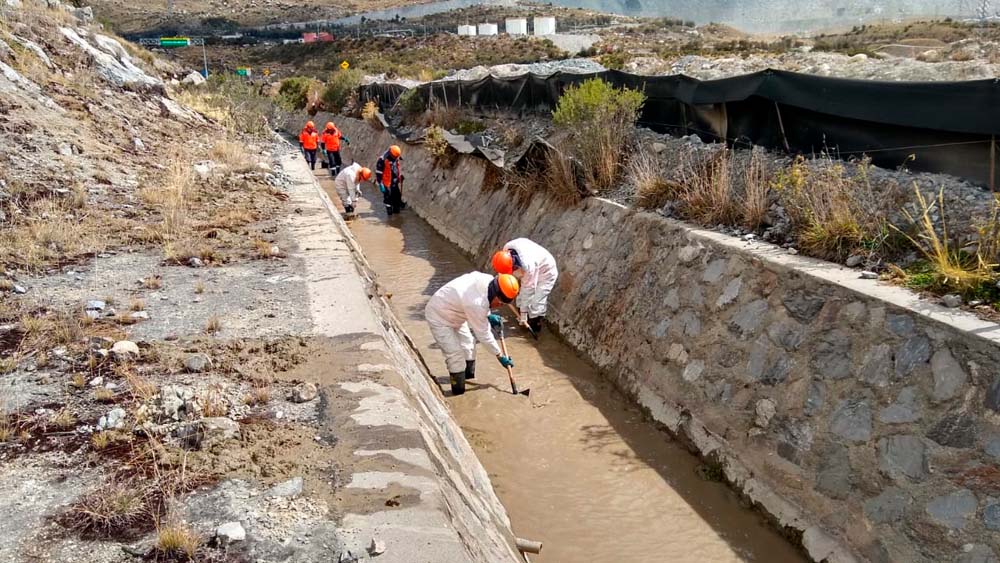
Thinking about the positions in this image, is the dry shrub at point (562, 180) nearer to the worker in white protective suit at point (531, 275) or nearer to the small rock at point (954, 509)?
the worker in white protective suit at point (531, 275)

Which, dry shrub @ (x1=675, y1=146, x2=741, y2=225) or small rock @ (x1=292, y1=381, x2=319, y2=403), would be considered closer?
small rock @ (x1=292, y1=381, x2=319, y2=403)

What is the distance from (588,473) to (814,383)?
6.48 ft

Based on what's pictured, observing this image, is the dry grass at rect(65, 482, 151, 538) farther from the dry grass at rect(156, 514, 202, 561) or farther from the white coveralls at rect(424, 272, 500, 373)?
the white coveralls at rect(424, 272, 500, 373)

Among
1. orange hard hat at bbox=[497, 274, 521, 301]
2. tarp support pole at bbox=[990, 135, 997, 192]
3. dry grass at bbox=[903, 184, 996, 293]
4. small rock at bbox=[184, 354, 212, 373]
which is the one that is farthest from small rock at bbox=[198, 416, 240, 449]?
tarp support pole at bbox=[990, 135, 997, 192]

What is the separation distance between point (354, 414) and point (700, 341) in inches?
134

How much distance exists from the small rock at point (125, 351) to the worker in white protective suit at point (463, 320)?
2.82 meters

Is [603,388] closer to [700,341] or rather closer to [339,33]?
[700,341]

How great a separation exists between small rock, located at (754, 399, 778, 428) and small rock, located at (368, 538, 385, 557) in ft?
11.2

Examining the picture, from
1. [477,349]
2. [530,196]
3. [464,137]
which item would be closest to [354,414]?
[477,349]

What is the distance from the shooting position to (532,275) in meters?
8.38

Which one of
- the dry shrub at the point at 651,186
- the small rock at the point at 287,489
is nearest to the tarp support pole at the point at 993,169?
the dry shrub at the point at 651,186

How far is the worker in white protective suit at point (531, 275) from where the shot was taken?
8211 mm

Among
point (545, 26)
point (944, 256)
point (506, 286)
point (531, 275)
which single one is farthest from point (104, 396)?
point (545, 26)

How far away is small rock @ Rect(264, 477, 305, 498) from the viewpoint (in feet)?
12.1
